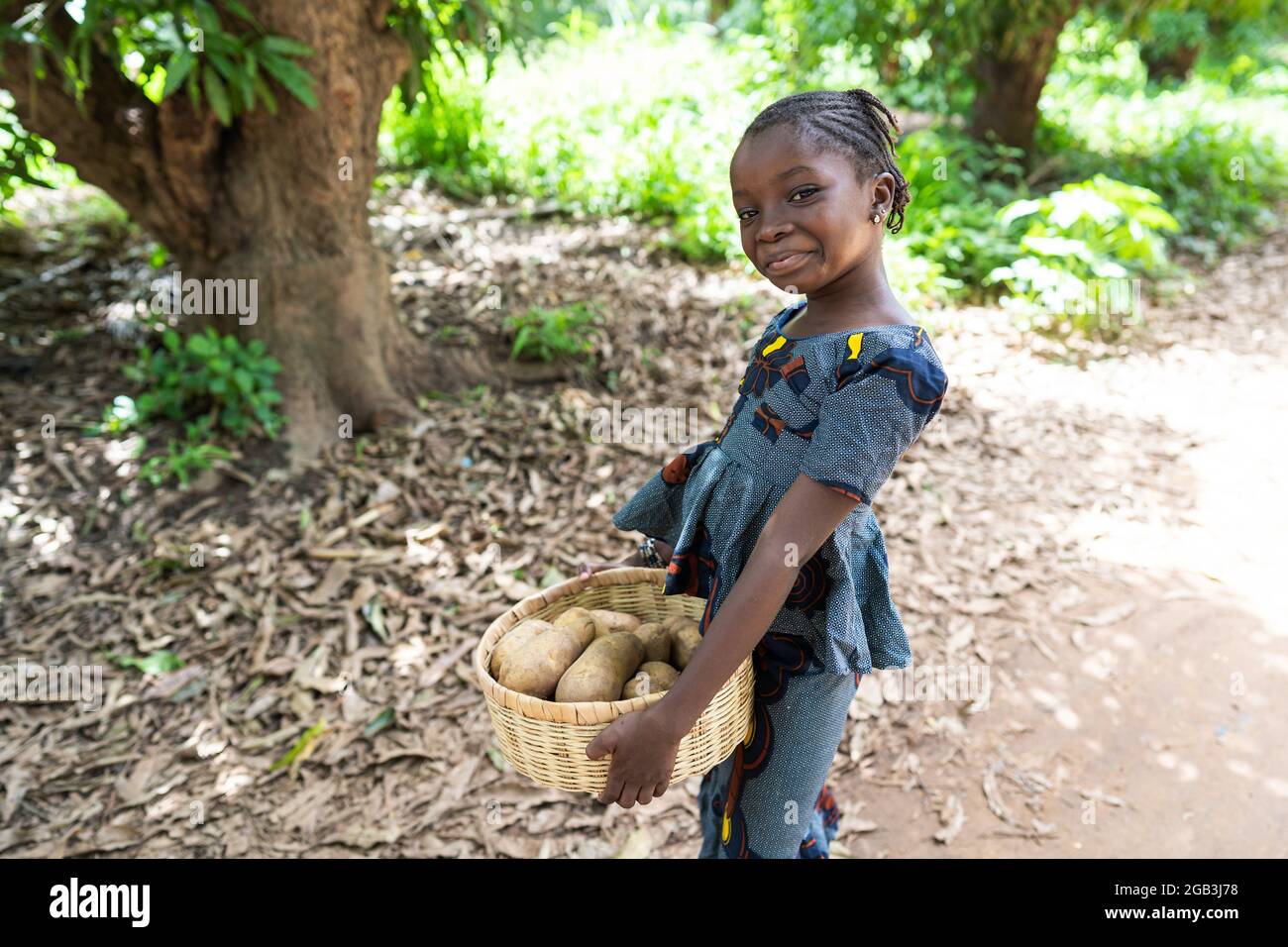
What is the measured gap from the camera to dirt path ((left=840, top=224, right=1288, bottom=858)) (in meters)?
2.77

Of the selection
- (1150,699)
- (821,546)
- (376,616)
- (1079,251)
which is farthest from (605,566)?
(1079,251)

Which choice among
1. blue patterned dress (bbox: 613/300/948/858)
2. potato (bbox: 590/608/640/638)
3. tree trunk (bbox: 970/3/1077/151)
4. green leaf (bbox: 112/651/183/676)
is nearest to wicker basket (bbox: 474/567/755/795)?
blue patterned dress (bbox: 613/300/948/858)

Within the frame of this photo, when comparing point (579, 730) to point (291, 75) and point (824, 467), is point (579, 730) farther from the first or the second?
point (291, 75)

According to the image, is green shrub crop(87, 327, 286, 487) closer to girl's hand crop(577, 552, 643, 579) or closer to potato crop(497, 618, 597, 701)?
girl's hand crop(577, 552, 643, 579)

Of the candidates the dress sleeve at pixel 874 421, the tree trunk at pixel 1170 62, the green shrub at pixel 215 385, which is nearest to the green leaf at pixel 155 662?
the green shrub at pixel 215 385

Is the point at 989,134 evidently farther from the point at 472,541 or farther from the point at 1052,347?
the point at 472,541

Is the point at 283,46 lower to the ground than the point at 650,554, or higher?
higher

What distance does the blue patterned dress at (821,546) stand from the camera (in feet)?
4.99

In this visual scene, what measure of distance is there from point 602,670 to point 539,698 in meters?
0.16

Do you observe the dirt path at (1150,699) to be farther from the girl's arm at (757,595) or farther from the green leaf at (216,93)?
the green leaf at (216,93)

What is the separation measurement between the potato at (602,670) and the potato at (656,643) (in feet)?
0.06

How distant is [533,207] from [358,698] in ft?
13.0

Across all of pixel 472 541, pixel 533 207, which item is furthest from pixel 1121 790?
pixel 533 207

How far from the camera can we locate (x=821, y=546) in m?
1.64
